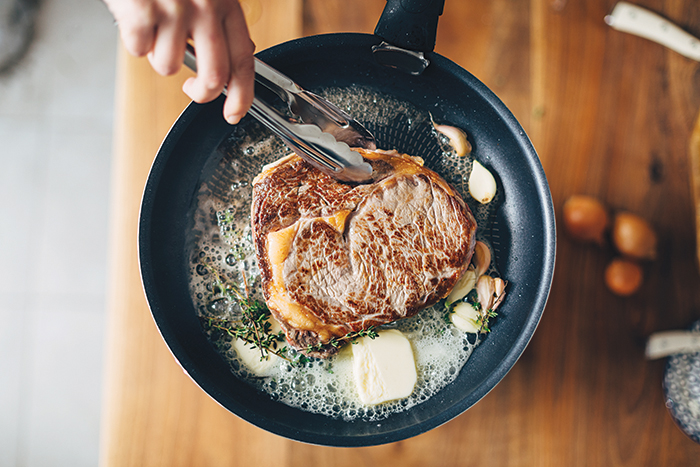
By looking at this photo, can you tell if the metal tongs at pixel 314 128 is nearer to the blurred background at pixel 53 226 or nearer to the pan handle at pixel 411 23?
the pan handle at pixel 411 23

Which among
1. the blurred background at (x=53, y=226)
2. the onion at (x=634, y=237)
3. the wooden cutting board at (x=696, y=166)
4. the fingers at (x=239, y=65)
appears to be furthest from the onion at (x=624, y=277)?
the blurred background at (x=53, y=226)

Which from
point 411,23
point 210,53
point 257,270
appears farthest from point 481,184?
point 210,53

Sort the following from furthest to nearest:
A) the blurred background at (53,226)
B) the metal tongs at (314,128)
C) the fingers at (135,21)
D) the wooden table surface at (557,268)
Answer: the blurred background at (53,226)
the wooden table surface at (557,268)
the metal tongs at (314,128)
the fingers at (135,21)

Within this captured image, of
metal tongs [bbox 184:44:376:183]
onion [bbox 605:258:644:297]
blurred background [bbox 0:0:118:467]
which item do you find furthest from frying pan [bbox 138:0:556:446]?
blurred background [bbox 0:0:118:467]

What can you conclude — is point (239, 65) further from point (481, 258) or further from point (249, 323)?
point (481, 258)

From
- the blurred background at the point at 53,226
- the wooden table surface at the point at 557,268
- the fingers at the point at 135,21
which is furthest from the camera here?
the blurred background at the point at 53,226

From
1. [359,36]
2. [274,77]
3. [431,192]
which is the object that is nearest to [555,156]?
[431,192]
